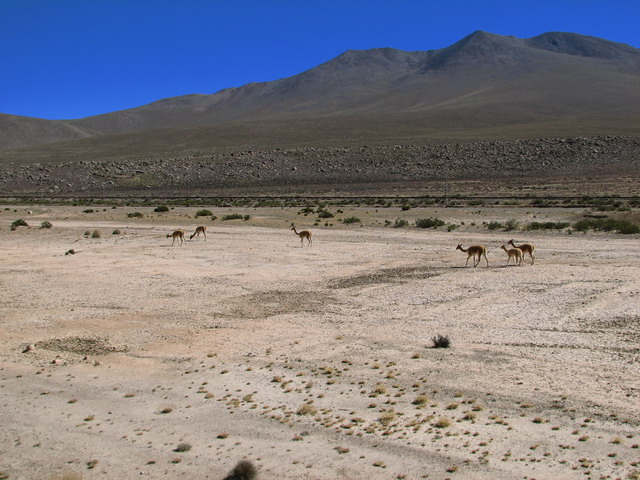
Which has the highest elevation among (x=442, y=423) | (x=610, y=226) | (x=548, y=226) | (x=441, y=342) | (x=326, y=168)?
(x=326, y=168)

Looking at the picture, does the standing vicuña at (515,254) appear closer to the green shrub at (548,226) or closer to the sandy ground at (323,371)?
the sandy ground at (323,371)

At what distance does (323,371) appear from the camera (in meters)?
10.4

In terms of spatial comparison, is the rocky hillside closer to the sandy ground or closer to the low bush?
the low bush

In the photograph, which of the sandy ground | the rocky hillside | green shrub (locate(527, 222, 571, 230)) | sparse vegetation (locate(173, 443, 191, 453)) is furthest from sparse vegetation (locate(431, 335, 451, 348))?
the rocky hillside

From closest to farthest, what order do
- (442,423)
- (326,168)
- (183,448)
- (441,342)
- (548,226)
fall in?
1. (183,448)
2. (442,423)
3. (441,342)
4. (548,226)
5. (326,168)

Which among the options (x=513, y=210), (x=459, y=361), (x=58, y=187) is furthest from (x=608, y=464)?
(x=58, y=187)

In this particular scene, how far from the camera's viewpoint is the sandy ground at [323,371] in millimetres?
7500

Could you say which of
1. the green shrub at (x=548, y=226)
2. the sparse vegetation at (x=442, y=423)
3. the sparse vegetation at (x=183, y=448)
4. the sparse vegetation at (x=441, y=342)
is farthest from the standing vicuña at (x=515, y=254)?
the sparse vegetation at (x=183, y=448)

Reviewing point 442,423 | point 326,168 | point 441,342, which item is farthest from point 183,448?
point 326,168

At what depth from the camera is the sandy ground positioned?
7.50m

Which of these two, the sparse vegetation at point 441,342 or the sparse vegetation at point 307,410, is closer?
the sparse vegetation at point 307,410

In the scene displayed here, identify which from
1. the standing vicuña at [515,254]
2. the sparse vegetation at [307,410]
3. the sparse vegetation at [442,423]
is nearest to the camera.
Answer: the sparse vegetation at [442,423]

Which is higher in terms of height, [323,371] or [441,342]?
[441,342]

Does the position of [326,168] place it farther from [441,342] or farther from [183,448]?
[183,448]
